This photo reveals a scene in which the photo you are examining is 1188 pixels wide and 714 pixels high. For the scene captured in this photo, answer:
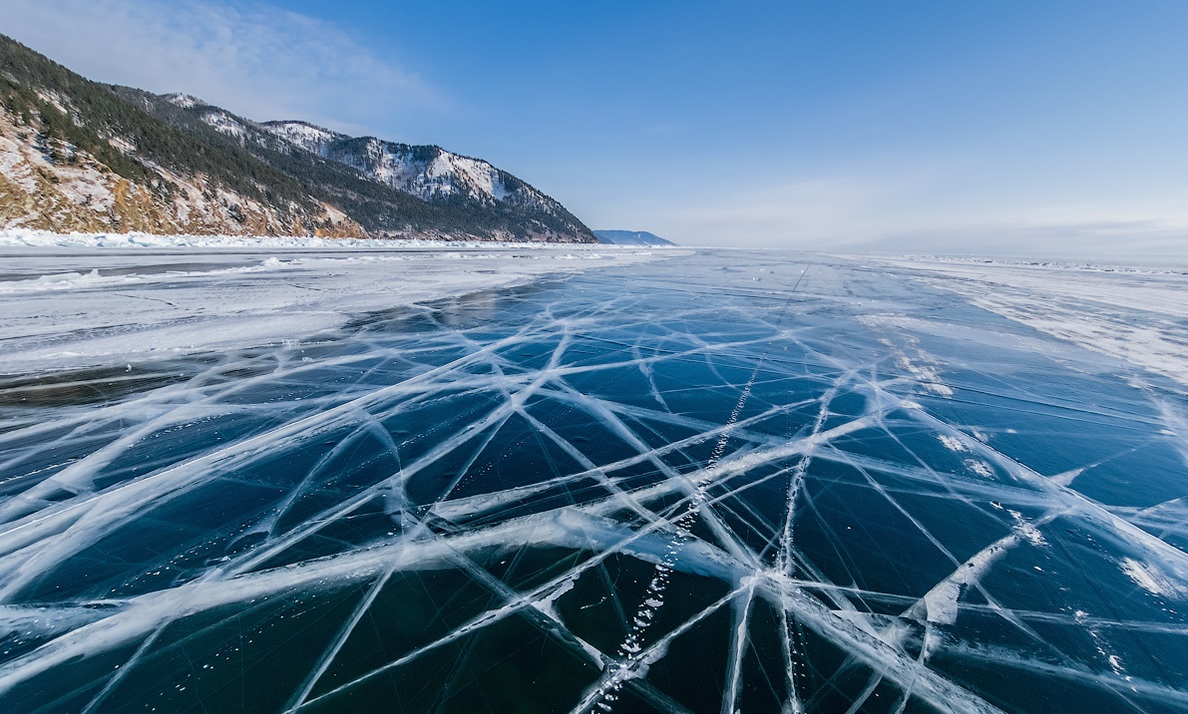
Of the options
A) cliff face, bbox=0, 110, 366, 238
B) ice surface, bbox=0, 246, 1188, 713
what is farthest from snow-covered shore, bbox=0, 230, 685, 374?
cliff face, bbox=0, 110, 366, 238

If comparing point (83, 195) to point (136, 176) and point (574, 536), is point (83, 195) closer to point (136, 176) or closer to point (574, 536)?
point (136, 176)

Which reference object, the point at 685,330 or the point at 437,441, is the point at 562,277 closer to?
the point at 685,330

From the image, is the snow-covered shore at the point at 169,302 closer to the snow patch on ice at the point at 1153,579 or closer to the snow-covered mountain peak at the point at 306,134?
the snow patch on ice at the point at 1153,579

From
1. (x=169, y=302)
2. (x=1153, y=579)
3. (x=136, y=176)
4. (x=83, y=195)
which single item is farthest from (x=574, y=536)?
(x=136, y=176)

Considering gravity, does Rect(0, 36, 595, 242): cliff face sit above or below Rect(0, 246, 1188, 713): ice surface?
above

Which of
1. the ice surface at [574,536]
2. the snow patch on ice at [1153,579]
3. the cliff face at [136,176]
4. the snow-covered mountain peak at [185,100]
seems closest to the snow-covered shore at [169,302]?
the ice surface at [574,536]

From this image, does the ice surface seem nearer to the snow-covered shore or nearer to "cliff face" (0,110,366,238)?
the snow-covered shore

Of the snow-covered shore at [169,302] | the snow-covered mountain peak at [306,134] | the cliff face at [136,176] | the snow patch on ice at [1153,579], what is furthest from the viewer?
the snow-covered mountain peak at [306,134]

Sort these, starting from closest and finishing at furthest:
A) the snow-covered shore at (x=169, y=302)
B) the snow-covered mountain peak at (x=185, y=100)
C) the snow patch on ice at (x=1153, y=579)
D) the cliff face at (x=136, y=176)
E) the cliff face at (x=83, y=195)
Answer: the snow patch on ice at (x=1153, y=579) → the snow-covered shore at (x=169, y=302) → the cliff face at (x=83, y=195) → the cliff face at (x=136, y=176) → the snow-covered mountain peak at (x=185, y=100)

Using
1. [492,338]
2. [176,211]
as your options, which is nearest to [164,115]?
[176,211]
